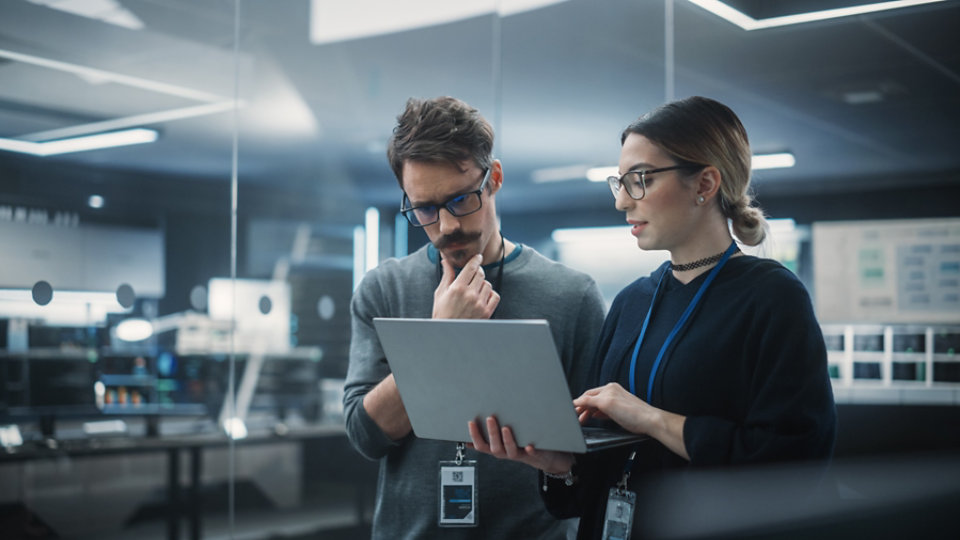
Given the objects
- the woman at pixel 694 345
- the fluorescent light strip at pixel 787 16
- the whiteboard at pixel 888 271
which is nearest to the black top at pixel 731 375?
the woman at pixel 694 345

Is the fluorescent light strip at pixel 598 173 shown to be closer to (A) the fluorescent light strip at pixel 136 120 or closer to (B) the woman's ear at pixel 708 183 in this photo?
(A) the fluorescent light strip at pixel 136 120

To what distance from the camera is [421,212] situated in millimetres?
1617

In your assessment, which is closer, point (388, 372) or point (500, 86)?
point (388, 372)

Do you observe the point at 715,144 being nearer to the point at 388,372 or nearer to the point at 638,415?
the point at 638,415

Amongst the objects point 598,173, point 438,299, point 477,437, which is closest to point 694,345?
point 477,437

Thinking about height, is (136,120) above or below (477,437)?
above

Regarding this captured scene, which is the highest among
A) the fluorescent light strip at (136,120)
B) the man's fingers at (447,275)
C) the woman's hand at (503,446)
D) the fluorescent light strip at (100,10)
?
the fluorescent light strip at (100,10)

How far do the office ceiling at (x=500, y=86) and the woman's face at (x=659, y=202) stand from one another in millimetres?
1330

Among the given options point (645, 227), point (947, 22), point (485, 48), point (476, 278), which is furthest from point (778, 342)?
point (485, 48)

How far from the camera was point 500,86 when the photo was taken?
3.75 meters

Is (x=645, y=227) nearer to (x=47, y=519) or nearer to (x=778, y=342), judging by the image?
(x=778, y=342)

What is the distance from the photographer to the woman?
117 cm

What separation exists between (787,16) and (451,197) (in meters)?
1.54

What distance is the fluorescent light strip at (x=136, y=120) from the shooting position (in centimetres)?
295
